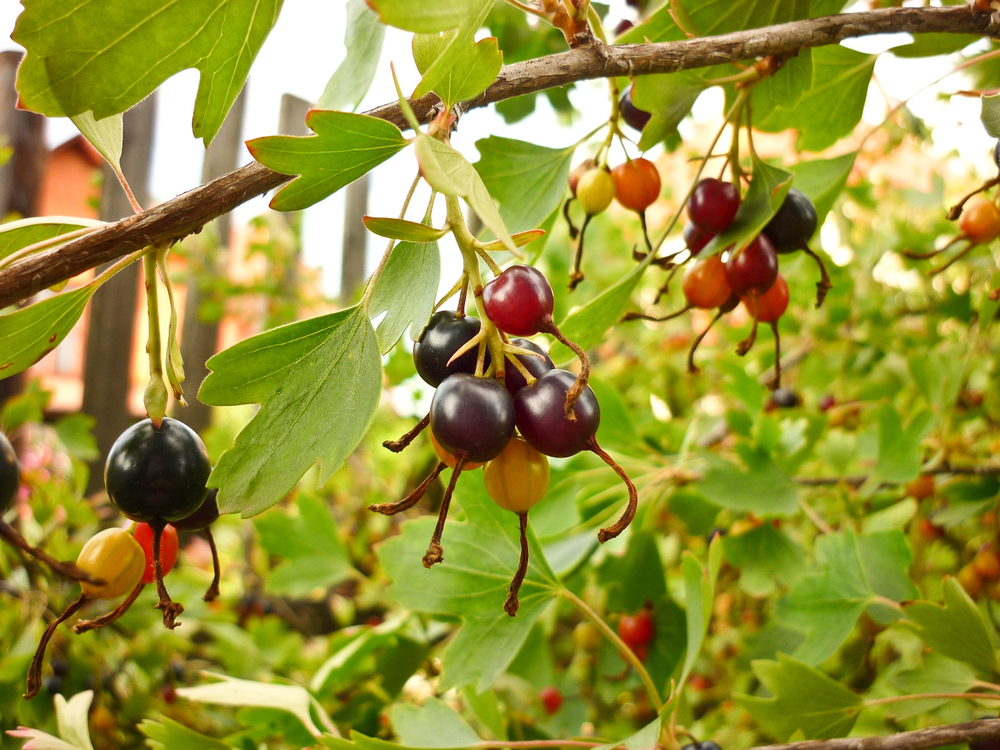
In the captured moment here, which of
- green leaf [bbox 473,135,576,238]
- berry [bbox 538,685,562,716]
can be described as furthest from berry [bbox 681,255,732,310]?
berry [bbox 538,685,562,716]

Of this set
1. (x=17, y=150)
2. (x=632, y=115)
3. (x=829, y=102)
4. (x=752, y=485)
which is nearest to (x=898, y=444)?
(x=752, y=485)

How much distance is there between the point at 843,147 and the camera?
98.0 inches

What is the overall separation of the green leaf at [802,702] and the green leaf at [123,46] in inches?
24.7

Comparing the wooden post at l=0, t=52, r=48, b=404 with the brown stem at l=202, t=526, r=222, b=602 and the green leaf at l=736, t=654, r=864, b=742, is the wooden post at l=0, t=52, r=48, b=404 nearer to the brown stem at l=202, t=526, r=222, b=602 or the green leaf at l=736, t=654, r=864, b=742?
the brown stem at l=202, t=526, r=222, b=602

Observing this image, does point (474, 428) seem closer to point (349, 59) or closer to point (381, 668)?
point (349, 59)

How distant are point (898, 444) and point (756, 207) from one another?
427 millimetres

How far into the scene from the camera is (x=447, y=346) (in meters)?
0.42

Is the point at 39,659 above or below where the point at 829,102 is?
below

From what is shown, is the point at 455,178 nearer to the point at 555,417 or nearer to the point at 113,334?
the point at 555,417

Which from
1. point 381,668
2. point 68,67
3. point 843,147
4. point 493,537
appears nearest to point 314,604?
point 381,668

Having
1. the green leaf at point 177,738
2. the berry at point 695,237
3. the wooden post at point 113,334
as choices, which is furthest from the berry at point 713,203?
the wooden post at point 113,334

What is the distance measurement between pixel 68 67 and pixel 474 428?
31cm

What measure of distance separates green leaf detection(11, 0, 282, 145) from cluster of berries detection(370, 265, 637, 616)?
202 millimetres

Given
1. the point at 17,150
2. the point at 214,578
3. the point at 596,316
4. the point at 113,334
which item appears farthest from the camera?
the point at 113,334
